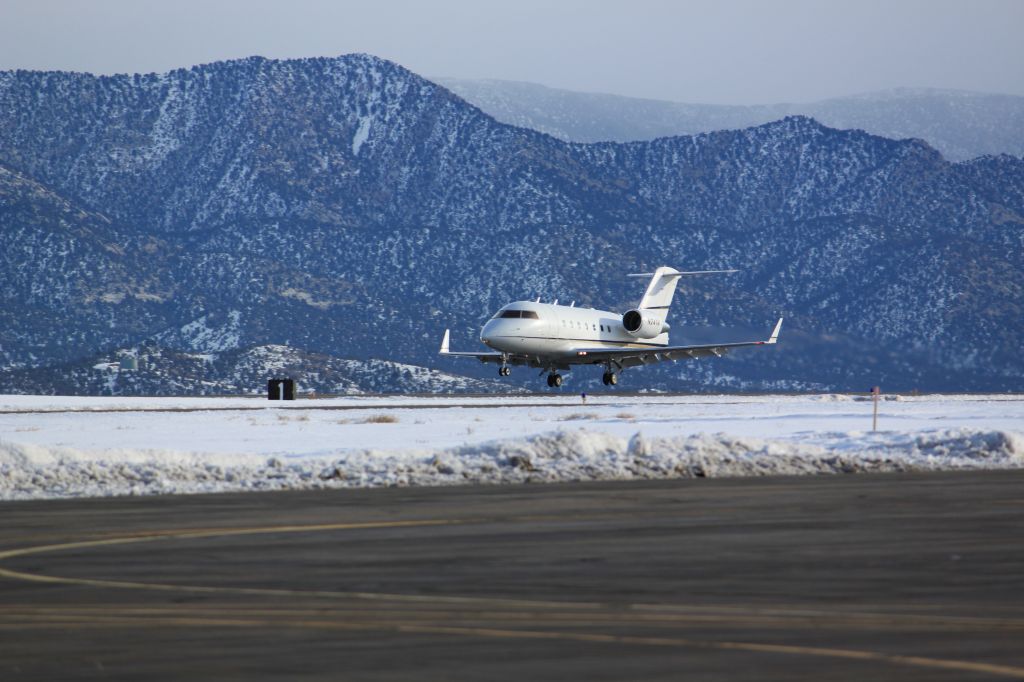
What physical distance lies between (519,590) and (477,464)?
545 inches

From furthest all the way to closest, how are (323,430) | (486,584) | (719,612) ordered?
1. (323,430)
2. (486,584)
3. (719,612)

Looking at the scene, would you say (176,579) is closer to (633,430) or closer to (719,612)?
(719,612)

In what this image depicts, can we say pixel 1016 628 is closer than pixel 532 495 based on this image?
Yes

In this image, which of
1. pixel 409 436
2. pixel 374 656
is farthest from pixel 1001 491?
pixel 409 436

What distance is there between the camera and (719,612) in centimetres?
1062

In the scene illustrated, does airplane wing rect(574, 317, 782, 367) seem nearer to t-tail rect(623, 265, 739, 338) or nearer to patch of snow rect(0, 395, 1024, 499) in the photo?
t-tail rect(623, 265, 739, 338)

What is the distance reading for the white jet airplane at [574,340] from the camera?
7325 centimetres

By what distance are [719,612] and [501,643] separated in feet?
6.13

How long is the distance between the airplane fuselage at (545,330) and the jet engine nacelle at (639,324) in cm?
237

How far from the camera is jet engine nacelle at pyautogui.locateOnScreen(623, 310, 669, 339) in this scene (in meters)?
83.3

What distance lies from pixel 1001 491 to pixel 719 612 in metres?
12.0

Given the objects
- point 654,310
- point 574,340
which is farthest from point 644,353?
point 654,310

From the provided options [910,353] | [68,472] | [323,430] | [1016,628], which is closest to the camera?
[1016,628]

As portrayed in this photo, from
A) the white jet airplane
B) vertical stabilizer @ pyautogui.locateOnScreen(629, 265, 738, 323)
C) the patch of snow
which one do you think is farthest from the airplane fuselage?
the patch of snow
